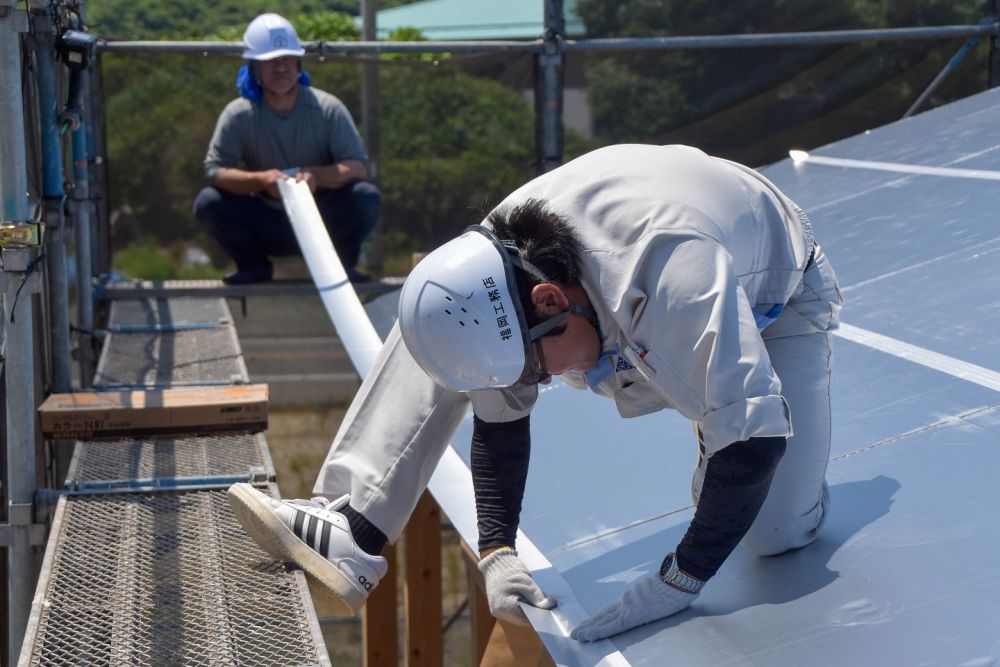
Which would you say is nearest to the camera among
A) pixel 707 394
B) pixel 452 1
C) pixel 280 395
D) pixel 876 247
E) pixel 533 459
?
pixel 707 394

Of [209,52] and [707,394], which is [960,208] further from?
[209,52]

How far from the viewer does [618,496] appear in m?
3.09

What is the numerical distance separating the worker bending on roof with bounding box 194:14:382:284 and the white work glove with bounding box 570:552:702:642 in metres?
3.69

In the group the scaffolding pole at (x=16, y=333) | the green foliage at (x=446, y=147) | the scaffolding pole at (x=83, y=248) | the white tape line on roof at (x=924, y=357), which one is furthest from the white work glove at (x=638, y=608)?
the green foliage at (x=446, y=147)

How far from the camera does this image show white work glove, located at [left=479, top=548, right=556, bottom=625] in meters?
2.57

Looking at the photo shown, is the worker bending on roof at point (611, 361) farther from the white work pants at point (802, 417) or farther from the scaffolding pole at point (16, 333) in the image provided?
the scaffolding pole at point (16, 333)

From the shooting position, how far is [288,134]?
587 centimetres

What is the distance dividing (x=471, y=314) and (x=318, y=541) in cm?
70

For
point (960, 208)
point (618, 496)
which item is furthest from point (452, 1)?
point (618, 496)

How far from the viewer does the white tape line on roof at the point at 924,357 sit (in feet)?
9.91

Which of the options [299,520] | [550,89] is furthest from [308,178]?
[299,520]

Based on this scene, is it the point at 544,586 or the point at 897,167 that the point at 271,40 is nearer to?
the point at 897,167

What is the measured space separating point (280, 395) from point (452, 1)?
1087 cm

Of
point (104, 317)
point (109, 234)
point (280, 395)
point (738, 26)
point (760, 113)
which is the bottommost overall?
→ point (280, 395)
